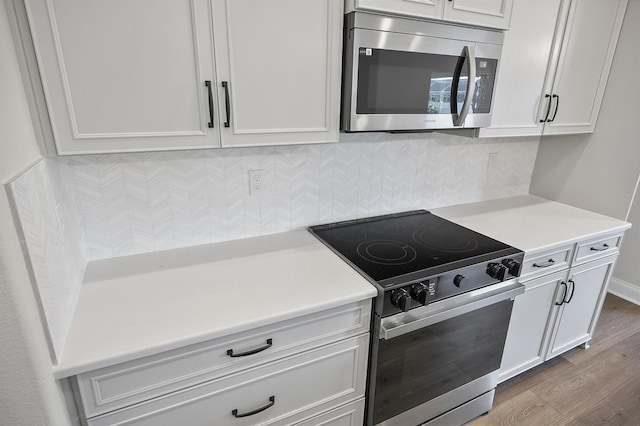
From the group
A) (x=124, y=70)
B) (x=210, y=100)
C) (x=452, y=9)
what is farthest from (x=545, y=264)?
(x=124, y=70)

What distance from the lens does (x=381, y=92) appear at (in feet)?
4.67

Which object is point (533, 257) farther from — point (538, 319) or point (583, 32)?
point (583, 32)

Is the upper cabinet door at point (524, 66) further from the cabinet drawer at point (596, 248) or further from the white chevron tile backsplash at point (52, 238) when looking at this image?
the white chevron tile backsplash at point (52, 238)

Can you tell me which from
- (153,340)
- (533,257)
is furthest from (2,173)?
(533,257)

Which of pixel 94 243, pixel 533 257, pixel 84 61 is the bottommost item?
pixel 533 257

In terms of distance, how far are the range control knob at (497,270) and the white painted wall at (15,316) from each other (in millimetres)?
1577

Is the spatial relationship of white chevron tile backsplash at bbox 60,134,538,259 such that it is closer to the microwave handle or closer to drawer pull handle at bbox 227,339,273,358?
the microwave handle

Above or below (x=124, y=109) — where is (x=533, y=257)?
below

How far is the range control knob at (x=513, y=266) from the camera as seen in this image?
5.26 ft

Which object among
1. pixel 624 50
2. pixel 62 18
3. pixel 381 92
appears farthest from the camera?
pixel 624 50

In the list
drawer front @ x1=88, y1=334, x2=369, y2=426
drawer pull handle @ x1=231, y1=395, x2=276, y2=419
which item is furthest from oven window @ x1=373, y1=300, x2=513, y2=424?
drawer pull handle @ x1=231, y1=395, x2=276, y2=419

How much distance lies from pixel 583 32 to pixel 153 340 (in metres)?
2.46

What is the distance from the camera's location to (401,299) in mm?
1353

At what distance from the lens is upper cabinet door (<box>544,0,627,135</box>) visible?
1.87 meters
